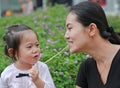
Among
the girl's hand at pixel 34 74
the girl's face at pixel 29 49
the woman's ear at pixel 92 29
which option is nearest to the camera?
the woman's ear at pixel 92 29

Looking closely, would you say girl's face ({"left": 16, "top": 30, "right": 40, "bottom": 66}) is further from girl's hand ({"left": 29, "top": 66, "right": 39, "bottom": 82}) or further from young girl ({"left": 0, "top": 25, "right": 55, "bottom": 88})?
girl's hand ({"left": 29, "top": 66, "right": 39, "bottom": 82})

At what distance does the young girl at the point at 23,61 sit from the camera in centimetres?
338

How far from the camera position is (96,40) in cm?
307

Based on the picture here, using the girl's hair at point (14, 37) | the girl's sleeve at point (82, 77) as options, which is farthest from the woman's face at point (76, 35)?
the girl's hair at point (14, 37)

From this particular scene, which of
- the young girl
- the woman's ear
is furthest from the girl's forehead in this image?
the woman's ear

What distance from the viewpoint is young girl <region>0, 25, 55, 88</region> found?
3.38 metres

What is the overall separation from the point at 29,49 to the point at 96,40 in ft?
1.90

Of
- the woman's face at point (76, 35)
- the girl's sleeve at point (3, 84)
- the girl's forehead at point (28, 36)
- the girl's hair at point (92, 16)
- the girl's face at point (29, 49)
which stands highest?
the girl's hair at point (92, 16)

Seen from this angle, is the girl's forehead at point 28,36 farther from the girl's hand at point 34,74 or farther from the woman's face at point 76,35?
the woman's face at point 76,35

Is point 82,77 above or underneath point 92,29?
underneath

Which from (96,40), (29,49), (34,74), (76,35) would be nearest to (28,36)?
(29,49)

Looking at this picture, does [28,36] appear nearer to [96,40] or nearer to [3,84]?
[3,84]

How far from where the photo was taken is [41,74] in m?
3.45

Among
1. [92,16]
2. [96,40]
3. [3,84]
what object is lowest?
[3,84]
